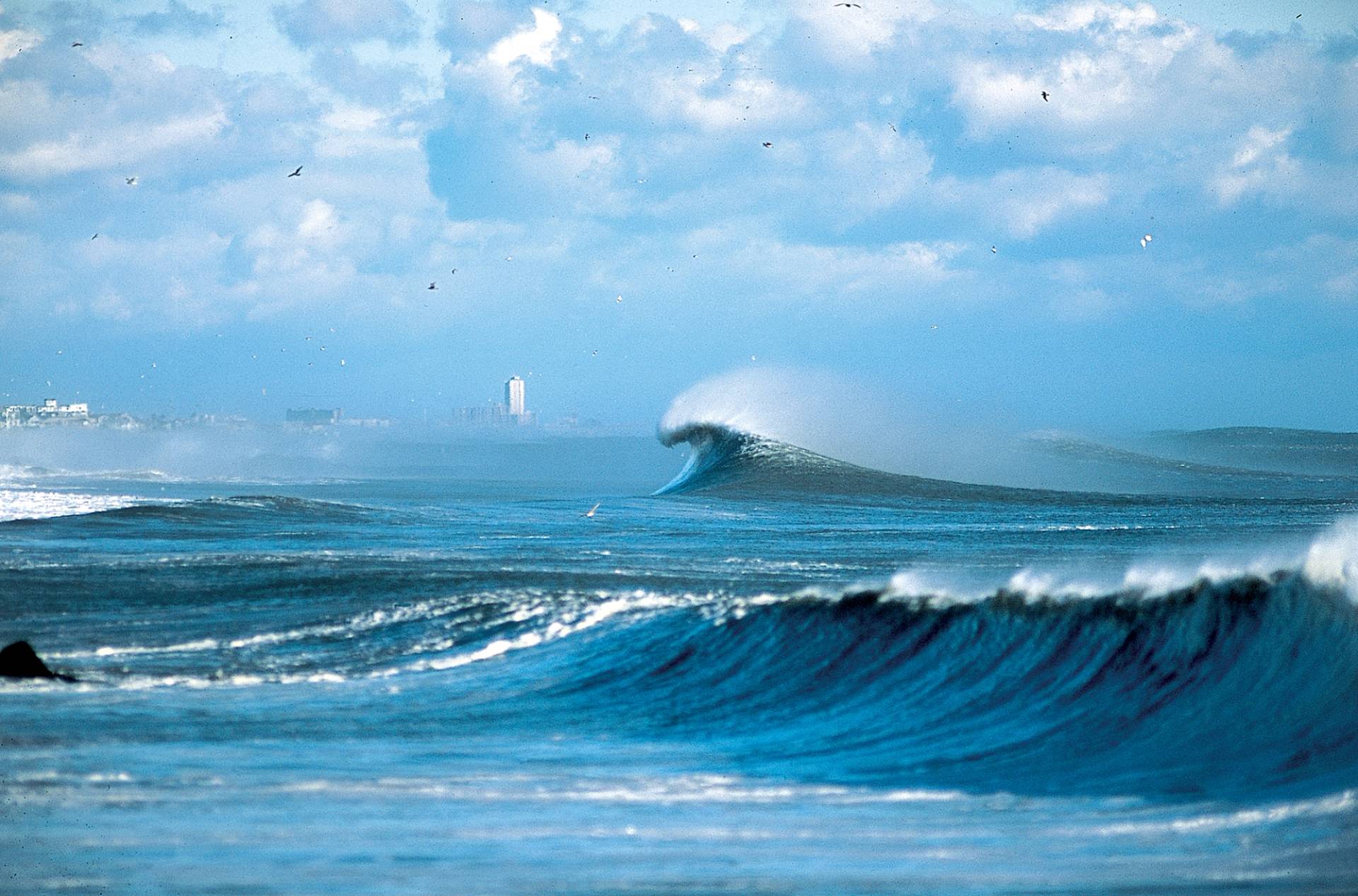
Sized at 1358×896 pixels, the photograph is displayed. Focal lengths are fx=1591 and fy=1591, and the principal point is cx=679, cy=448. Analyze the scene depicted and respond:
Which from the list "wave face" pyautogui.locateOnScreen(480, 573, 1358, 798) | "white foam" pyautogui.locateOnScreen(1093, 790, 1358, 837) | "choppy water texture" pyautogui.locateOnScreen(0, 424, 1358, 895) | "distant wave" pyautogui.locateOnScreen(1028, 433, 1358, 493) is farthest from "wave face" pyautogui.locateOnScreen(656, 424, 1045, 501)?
"white foam" pyautogui.locateOnScreen(1093, 790, 1358, 837)

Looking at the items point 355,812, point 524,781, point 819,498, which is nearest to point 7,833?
point 355,812

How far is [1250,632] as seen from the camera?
9.77 meters

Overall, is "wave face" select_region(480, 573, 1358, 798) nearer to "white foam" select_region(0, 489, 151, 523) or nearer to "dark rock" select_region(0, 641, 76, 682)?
"dark rock" select_region(0, 641, 76, 682)

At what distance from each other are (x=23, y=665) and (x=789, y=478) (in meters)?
23.4

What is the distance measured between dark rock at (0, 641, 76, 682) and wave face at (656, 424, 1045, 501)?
19787 millimetres

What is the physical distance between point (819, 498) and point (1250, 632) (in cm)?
1889

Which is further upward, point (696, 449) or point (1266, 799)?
point (696, 449)

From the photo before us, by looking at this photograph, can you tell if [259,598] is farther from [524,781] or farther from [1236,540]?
[1236,540]

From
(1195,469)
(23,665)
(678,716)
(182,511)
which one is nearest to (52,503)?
(182,511)

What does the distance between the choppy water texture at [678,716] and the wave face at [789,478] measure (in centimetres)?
1058

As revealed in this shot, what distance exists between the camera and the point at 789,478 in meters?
32.4

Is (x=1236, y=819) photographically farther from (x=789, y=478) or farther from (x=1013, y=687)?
(x=789, y=478)

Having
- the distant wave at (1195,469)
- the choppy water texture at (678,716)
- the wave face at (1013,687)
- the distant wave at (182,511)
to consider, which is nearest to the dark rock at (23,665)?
the choppy water texture at (678,716)

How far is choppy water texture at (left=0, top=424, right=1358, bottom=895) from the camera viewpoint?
589 centimetres
